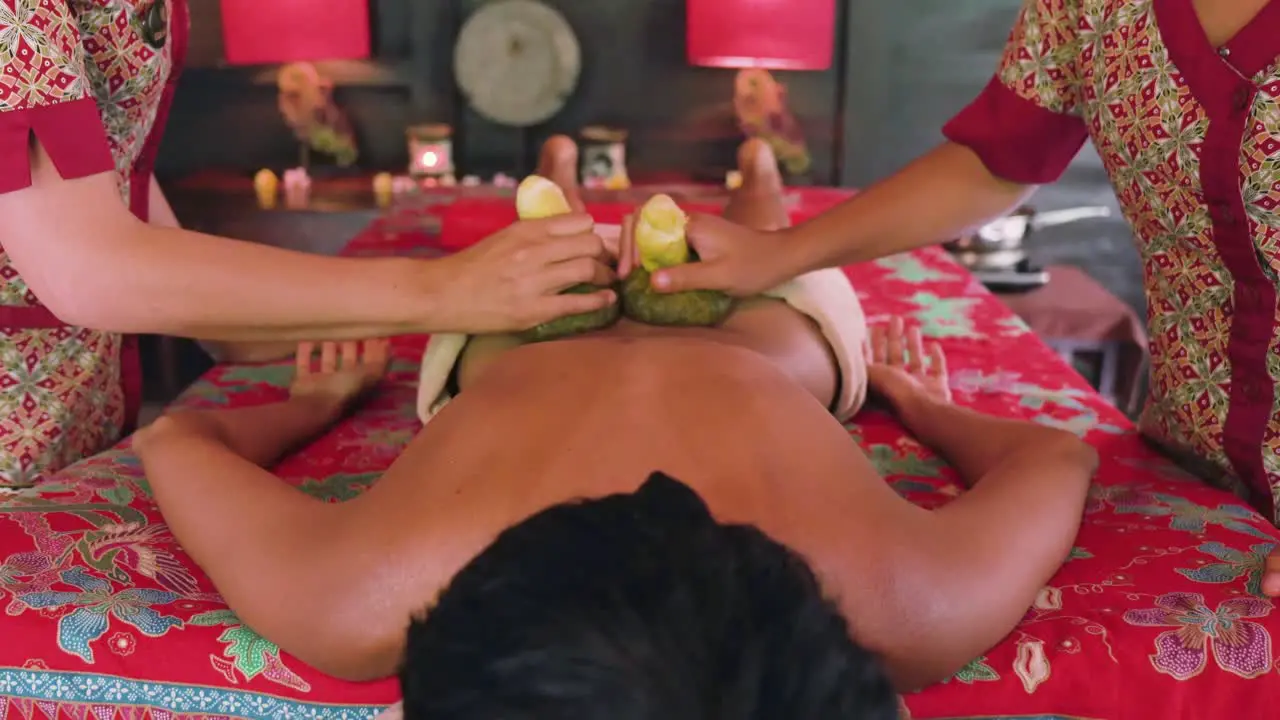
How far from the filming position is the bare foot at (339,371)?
1544 mm

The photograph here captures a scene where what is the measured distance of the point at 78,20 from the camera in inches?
45.6

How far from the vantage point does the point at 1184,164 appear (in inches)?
43.4

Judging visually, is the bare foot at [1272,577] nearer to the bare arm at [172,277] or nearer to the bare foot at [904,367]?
the bare foot at [904,367]

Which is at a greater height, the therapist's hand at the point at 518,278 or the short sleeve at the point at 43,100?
the short sleeve at the point at 43,100

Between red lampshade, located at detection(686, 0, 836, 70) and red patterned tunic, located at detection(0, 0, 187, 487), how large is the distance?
2.44m

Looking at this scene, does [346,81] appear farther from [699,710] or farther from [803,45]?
[699,710]

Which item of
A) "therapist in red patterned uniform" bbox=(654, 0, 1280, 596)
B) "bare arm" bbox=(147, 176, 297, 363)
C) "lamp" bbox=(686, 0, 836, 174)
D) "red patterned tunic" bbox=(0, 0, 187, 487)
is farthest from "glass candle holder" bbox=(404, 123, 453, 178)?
"therapist in red patterned uniform" bbox=(654, 0, 1280, 596)

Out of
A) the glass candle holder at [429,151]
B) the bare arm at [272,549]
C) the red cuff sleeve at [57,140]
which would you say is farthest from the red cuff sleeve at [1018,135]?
the glass candle holder at [429,151]

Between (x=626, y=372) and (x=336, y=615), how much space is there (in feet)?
1.24

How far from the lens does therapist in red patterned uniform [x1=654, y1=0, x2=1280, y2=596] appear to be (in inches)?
41.3

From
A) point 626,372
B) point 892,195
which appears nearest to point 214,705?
point 626,372

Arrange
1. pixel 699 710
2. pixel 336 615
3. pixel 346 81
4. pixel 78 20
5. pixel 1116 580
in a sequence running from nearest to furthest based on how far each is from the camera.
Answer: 1. pixel 699 710
2. pixel 336 615
3. pixel 1116 580
4. pixel 78 20
5. pixel 346 81

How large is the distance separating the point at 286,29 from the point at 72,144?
2.82 metres

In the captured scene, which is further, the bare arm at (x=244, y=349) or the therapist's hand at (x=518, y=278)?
the bare arm at (x=244, y=349)
